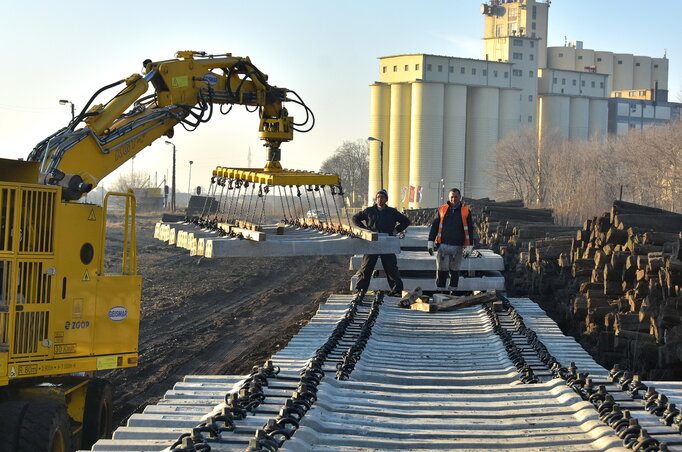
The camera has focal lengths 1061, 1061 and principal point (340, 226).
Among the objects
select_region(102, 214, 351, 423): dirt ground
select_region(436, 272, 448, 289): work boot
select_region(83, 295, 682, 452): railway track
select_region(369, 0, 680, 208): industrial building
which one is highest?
Result: select_region(369, 0, 680, 208): industrial building

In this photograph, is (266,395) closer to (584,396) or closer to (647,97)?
(584,396)

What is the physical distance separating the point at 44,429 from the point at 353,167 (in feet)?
367

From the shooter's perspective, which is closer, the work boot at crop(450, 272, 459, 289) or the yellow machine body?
the yellow machine body

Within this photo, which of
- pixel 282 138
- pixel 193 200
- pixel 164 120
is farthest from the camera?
pixel 193 200

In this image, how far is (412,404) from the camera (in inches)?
307

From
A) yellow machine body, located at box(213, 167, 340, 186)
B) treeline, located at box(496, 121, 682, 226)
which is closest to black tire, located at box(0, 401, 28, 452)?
yellow machine body, located at box(213, 167, 340, 186)

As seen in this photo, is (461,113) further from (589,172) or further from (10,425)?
(10,425)

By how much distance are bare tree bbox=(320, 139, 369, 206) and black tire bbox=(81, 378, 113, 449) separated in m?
102

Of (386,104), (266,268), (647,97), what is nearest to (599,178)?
(386,104)

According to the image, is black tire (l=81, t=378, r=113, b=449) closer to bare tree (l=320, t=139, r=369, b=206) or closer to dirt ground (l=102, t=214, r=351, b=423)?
dirt ground (l=102, t=214, r=351, b=423)

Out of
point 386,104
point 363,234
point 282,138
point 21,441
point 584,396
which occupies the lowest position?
point 21,441

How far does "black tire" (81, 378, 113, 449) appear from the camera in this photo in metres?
9.66

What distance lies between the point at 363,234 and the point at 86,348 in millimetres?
5157

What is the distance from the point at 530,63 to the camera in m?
103
